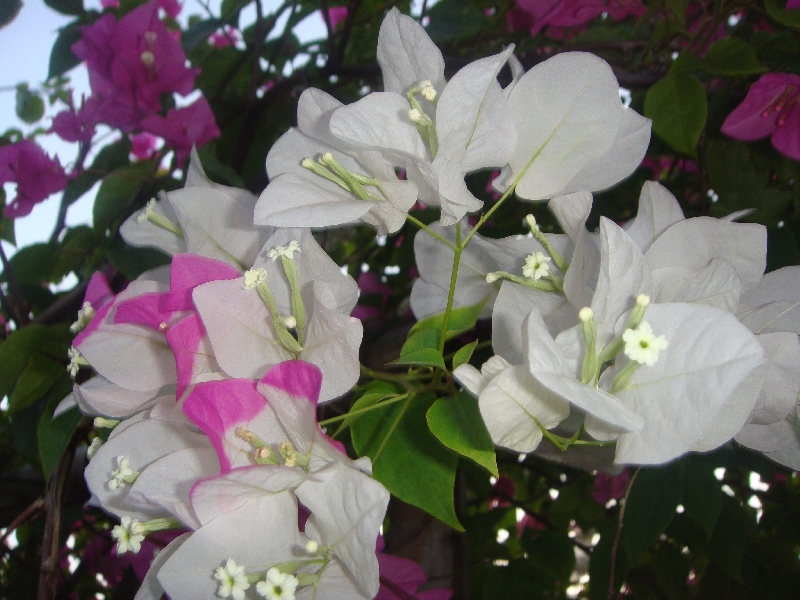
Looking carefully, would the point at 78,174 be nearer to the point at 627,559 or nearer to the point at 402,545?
the point at 402,545

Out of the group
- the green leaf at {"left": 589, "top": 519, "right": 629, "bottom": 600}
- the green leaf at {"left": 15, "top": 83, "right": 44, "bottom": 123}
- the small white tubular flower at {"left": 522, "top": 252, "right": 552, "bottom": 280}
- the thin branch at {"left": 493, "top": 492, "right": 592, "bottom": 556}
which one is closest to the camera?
the small white tubular flower at {"left": 522, "top": 252, "right": 552, "bottom": 280}

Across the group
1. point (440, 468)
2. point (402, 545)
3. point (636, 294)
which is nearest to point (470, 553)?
point (402, 545)

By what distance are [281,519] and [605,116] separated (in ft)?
1.10

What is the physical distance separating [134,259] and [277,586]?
557 mm

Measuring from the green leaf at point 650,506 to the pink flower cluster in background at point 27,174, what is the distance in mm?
958

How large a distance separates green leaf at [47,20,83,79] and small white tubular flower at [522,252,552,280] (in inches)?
32.9

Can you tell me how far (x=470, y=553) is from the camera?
4.00 feet

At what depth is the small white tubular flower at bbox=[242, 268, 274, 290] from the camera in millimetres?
402

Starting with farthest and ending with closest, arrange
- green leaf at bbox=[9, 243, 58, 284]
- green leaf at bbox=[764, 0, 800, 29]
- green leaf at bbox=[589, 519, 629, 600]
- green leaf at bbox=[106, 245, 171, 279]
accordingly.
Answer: green leaf at bbox=[9, 243, 58, 284], green leaf at bbox=[589, 519, 629, 600], green leaf at bbox=[106, 245, 171, 279], green leaf at bbox=[764, 0, 800, 29]

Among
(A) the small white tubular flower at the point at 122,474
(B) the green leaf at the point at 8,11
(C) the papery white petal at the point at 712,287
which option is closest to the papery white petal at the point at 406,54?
(C) the papery white petal at the point at 712,287

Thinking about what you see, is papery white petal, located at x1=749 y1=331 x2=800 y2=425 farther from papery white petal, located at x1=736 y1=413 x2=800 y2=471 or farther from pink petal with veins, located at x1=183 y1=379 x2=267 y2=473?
pink petal with veins, located at x1=183 y1=379 x2=267 y2=473

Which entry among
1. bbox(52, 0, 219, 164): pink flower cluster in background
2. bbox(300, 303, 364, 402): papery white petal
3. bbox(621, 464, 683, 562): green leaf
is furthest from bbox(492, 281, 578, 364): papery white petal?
bbox(52, 0, 219, 164): pink flower cluster in background

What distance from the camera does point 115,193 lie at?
33.6 inches

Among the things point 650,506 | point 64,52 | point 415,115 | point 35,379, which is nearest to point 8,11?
point 64,52
